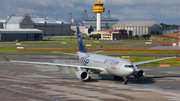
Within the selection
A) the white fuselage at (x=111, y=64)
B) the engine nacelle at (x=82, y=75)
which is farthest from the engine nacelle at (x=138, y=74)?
the engine nacelle at (x=82, y=75)

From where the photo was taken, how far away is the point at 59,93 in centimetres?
3475

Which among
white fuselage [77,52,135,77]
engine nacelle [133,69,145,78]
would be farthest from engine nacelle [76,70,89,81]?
engine nacelle [133,69,145,78]

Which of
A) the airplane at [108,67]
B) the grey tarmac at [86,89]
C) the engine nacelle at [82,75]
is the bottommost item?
the grey tarmac at [86,89]

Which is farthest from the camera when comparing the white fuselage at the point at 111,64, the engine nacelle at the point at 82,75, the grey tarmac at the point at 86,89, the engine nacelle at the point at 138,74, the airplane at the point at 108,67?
the engine nacelle at the point at 82,75

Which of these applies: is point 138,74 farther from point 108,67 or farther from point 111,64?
point 108,67

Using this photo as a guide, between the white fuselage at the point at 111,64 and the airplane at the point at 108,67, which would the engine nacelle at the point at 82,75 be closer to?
the airplane at the point at 108,67

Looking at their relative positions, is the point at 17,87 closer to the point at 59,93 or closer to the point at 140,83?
the point at 59,93

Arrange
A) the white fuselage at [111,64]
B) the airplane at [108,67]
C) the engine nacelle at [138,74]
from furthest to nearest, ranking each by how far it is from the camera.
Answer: the engine nacelle at [138,74]
the airplane at [108,67]
the white fuselage at [111,64]

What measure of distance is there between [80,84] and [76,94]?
24.5ft

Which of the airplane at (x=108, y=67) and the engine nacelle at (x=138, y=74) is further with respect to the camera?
the engine nacelle at (x=138, y=74)

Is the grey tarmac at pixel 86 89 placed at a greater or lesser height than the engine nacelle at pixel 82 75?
lesser

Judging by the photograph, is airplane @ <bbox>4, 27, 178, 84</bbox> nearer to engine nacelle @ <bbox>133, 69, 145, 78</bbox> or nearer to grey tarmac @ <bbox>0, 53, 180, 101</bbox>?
engine nacelle @ <bbox>133, 69, 145, 78</bbox>

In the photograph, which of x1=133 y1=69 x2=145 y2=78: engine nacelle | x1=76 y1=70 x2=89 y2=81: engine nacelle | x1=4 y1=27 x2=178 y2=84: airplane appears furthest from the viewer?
x1=76 y1=70 x2=89 y2=81: engine nacelle

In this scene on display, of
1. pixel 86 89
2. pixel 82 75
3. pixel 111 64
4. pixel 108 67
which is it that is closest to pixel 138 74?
pixel 111 64
